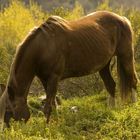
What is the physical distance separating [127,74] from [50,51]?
2.54 m

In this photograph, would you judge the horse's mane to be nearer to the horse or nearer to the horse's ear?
the horse

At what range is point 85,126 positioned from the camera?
855cm

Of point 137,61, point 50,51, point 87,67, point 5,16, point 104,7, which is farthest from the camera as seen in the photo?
point 5,16

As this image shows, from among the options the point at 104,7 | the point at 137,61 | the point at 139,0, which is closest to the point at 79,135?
the point at 137,61

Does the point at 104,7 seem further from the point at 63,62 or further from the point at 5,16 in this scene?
the point at 63,62

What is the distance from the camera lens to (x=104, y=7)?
79.5 ft

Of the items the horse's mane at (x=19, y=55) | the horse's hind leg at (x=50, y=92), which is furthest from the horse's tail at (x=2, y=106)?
the horse's hind leg at (x=50, y=92)

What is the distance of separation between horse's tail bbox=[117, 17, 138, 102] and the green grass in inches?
24.8

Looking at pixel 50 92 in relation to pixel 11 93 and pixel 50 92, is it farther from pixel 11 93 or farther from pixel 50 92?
pixel 11 93

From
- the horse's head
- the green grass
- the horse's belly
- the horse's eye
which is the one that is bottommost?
the green grass

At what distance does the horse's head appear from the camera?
8.26 meters

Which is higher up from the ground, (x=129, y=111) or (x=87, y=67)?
(x=87, y=67)

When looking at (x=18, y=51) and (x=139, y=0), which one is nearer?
(x=18, y=51)

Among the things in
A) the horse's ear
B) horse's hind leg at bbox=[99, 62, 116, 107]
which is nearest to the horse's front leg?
the horse's ear
